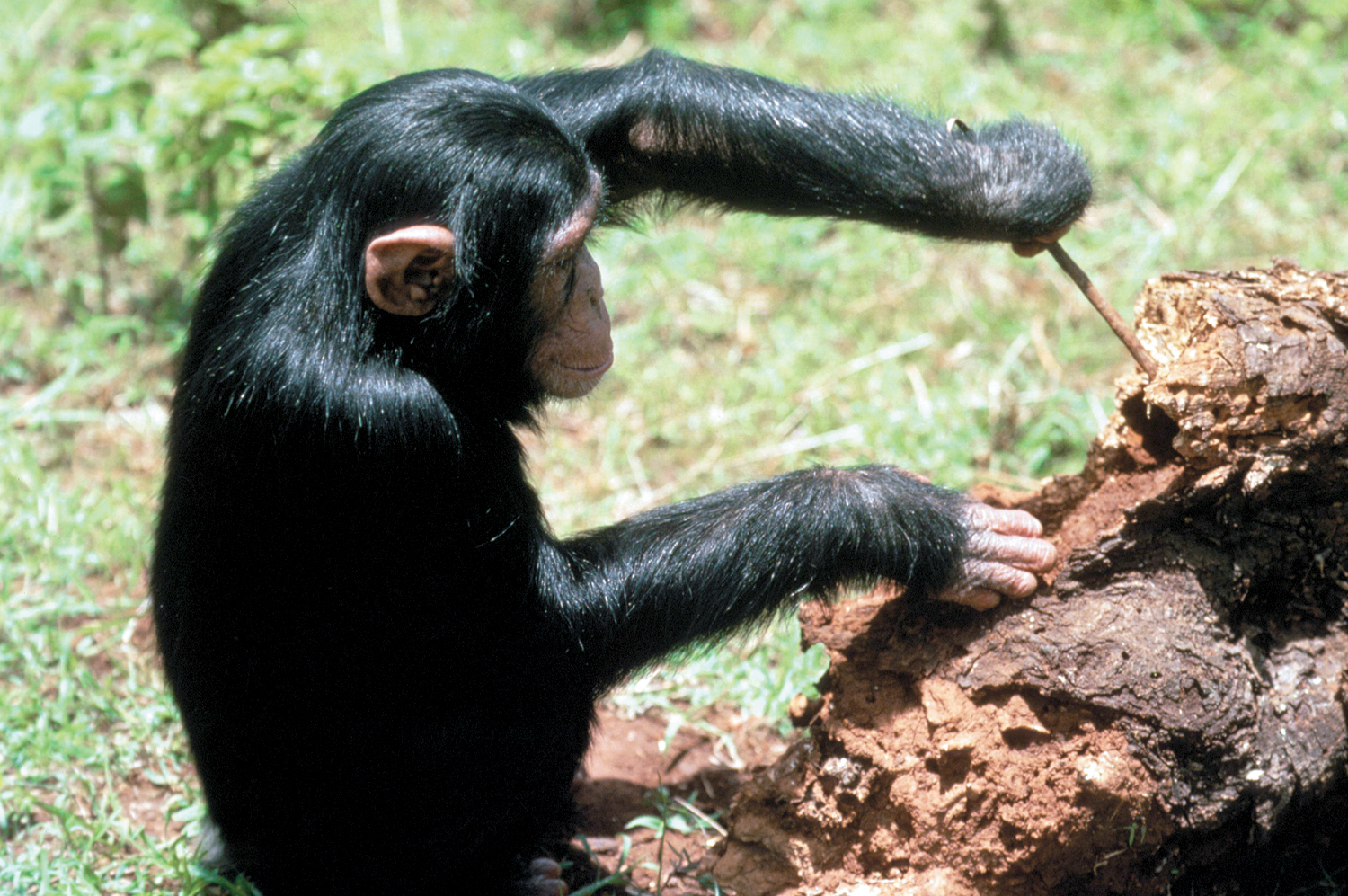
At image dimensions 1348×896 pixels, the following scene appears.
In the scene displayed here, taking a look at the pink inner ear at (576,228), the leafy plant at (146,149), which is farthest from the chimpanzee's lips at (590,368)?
the leafy plant at (146,149)

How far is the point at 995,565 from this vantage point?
10.5 feet

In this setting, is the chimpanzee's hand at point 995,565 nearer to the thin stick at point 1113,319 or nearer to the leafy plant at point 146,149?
the thin stick at point 1113,319

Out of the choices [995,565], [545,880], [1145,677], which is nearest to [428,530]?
[545,880]

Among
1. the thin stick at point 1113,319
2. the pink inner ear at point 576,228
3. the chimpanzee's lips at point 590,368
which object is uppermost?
the pink inner ear at point 576,228

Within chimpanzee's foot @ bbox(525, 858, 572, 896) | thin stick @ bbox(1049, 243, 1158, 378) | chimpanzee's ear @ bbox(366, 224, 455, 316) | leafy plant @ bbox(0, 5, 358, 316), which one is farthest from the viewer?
leafy plant @ bbox(0, 5, 358, 316)

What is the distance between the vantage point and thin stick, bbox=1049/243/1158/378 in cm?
332

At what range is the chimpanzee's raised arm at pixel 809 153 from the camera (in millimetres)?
3697

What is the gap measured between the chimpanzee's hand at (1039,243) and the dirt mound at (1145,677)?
426 mm

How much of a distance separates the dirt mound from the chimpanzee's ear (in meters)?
1.50

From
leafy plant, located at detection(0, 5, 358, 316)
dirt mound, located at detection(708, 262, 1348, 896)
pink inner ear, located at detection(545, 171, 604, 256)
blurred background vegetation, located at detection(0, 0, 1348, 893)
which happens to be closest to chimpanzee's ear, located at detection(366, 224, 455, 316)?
pink inner ear, located at detection(545, 171, 604, 256)

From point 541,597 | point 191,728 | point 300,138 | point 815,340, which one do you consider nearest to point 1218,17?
point 815,340

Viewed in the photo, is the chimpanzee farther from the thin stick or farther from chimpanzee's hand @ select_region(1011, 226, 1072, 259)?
the thin stick

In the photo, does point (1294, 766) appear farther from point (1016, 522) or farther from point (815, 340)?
point (815, 340)

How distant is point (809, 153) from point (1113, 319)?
3.49 ft
